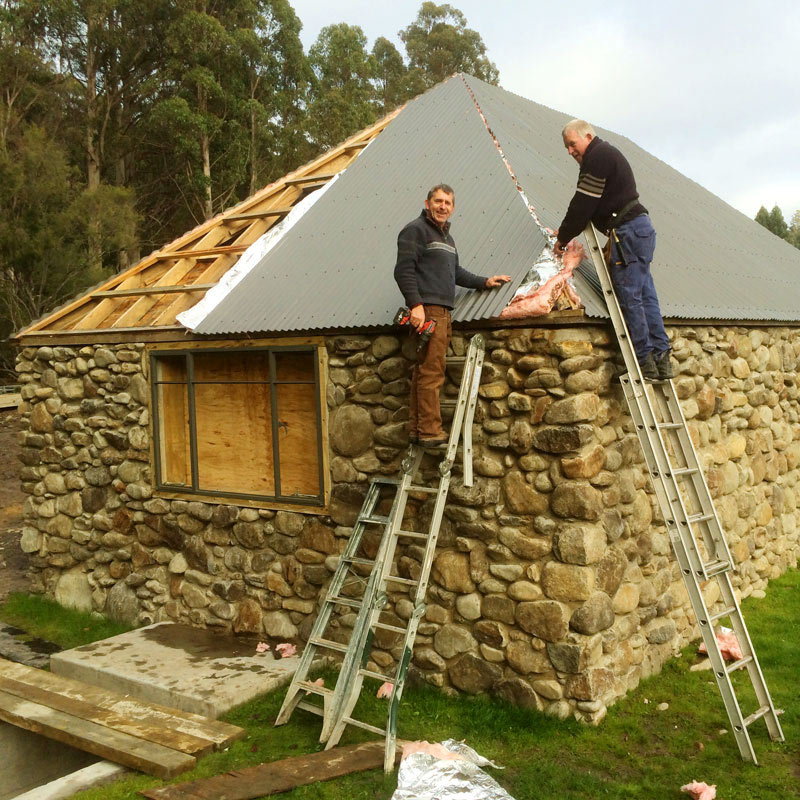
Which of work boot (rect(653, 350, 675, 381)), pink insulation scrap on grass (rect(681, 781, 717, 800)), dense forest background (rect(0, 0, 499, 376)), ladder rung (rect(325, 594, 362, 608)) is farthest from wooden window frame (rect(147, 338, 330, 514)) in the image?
dense forest background (rect(0, 0, 499, 376))

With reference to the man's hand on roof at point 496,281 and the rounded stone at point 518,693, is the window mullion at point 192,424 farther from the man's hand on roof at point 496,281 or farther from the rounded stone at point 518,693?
the rounded stone at point 518,693

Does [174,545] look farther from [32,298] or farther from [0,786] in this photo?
[32,298]

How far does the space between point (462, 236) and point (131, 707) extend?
14.4 ft

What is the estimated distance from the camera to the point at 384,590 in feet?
18.3

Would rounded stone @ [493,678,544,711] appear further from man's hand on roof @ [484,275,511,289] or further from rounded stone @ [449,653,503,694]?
man's hand on roof @ [484,275,511,289]

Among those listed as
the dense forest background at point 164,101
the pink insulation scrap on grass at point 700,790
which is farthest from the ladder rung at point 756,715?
the dense forest background at point 164,101

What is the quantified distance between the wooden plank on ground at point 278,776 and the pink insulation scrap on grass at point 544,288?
2963 mm

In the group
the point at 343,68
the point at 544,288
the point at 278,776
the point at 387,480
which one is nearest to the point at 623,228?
the point at 544,288

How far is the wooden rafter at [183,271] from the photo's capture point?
8.06 meters

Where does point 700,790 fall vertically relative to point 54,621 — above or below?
below

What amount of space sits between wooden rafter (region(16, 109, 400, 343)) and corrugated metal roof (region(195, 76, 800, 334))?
1.98ft

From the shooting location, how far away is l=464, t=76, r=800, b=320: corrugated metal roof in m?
6.93

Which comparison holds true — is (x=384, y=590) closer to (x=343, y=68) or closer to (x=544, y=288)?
(x=544, y=288)

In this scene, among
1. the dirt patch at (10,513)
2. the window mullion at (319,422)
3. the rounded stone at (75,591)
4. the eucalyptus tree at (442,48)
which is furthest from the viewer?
the eucalyptus tree at (442,48)
